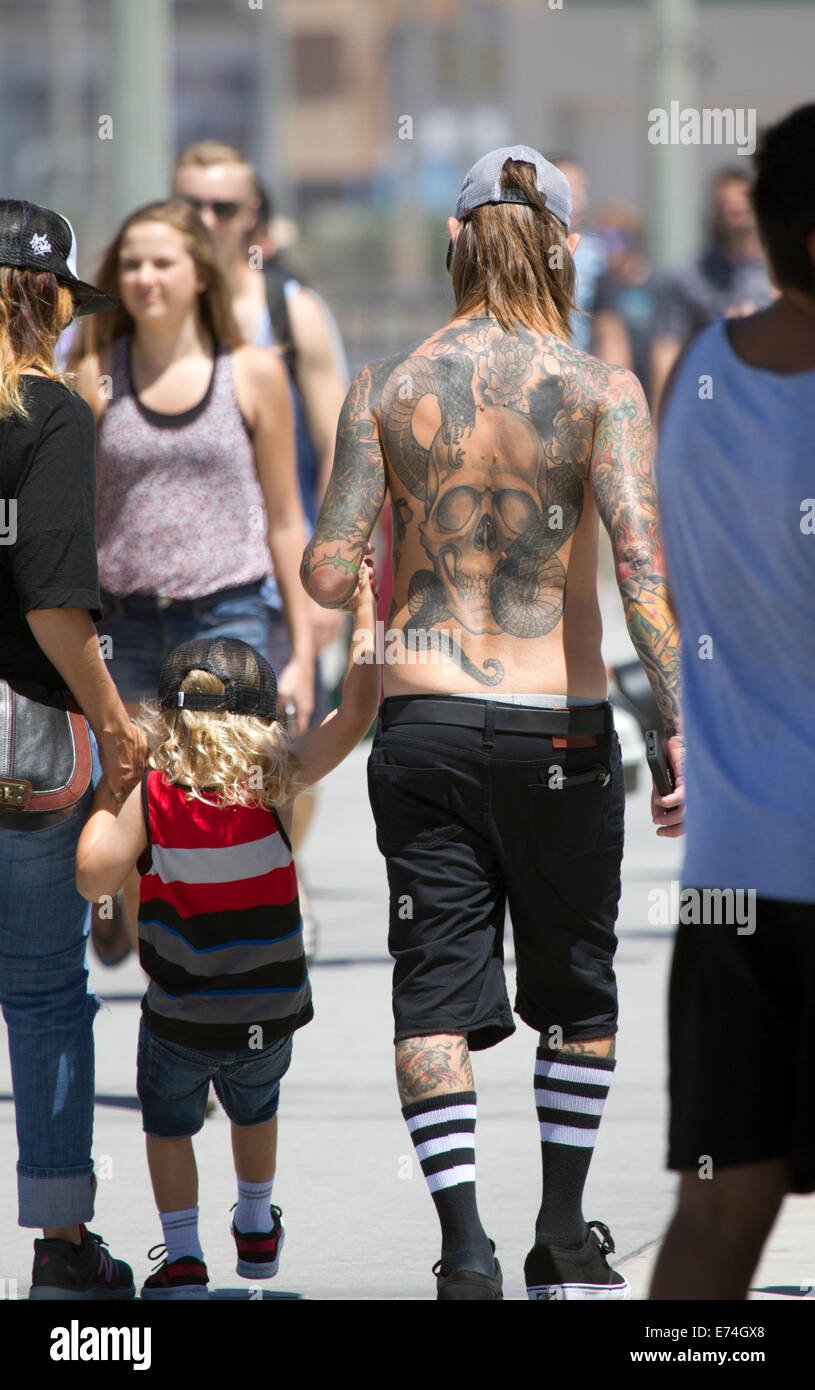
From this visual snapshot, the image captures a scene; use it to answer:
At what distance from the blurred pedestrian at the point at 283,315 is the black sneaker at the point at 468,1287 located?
8.79 feet

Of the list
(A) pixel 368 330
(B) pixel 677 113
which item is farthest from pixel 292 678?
(A) pixel 368 330

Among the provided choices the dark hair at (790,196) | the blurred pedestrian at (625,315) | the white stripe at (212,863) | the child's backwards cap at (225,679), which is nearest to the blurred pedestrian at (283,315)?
the blurred pedestrian at (625,315)

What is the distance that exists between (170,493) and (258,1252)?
6.68 feet

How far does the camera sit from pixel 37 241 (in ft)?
12.1

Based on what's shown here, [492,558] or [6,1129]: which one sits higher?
[492,558]

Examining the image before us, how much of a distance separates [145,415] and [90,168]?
1680 inches

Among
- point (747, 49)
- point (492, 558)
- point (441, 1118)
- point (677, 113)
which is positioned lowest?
point (441, 1118)

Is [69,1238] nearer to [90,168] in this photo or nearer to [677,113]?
[677,113]

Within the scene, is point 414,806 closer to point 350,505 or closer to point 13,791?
point 350,505

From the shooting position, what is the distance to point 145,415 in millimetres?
5258

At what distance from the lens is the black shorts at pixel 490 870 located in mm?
3639

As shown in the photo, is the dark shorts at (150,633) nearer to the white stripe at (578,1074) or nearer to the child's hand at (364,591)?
the child's hand at (364,591)

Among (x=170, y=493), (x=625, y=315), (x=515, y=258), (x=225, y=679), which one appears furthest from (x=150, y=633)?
(x=625, y=315)

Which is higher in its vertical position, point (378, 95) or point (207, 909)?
point (378, 95)
